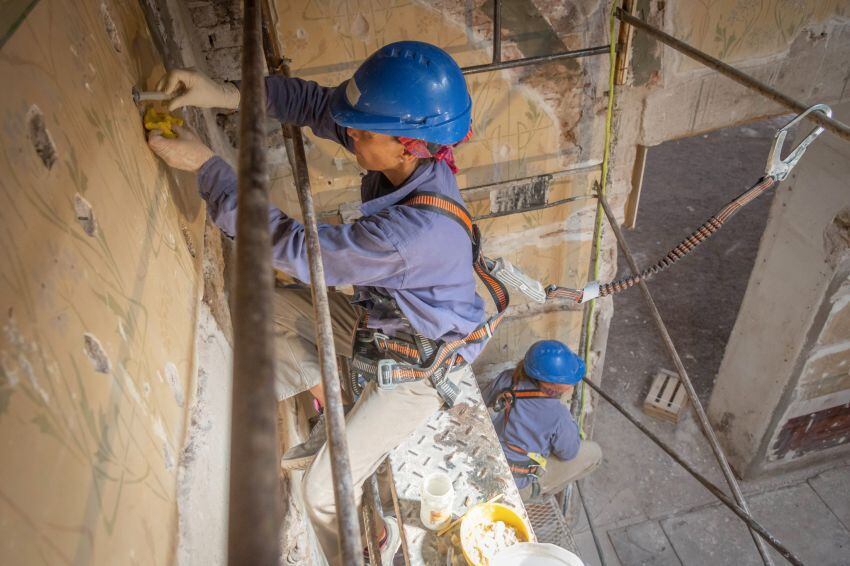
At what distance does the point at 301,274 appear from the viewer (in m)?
1.85

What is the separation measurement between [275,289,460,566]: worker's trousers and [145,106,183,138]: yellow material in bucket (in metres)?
1.19

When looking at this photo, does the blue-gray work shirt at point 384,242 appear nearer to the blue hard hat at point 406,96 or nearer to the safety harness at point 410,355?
the safety harness at point 410,355

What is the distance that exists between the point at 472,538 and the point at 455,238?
1.30 m

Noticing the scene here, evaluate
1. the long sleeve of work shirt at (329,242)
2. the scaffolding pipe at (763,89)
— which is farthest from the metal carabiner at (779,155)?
the long sleeve of work shirt at (329,242)

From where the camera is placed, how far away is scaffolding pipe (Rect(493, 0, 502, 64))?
2.58 meters

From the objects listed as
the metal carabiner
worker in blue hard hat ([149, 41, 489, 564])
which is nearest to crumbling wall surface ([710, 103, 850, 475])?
the metal carabiner

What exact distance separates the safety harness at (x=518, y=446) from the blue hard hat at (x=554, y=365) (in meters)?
0.11

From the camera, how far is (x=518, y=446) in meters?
3.70

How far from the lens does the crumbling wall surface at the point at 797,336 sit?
3910 mm

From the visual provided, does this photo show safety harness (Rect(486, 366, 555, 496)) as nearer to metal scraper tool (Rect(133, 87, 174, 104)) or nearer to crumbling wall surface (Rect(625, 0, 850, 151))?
crumbling wall surface (Rect(625, 0, 850, 151))

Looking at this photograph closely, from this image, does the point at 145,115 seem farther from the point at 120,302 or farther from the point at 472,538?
the point at 472,538

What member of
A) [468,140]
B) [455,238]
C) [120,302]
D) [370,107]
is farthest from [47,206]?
[468,140]

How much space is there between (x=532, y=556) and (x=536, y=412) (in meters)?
1.40

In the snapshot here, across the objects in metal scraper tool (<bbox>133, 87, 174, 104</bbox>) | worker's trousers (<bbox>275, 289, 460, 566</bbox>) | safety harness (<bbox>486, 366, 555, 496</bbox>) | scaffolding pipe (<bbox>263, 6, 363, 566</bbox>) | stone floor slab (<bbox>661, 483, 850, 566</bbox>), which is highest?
metal scraper tool (<bbox>133, 87, 174, 104</bbox>)
